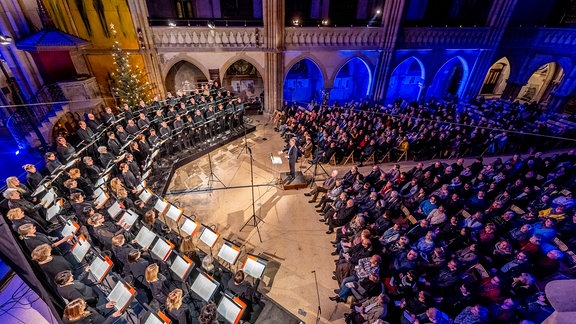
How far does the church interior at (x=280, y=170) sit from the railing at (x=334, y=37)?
4.2 inches

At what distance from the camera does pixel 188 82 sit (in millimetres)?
15758

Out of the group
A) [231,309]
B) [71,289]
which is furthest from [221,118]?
[231,309]

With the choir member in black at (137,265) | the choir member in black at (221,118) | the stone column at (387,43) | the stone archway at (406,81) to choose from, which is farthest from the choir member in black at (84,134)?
the stone archway at (406,81)

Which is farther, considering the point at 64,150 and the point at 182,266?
the point at 64,150

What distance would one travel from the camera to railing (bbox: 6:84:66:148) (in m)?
9.62

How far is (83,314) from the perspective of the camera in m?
3.90

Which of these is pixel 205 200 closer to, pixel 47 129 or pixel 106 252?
pixel 106 252

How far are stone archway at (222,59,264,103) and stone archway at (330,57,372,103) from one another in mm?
5846

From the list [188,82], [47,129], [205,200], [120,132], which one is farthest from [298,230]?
[188,82]

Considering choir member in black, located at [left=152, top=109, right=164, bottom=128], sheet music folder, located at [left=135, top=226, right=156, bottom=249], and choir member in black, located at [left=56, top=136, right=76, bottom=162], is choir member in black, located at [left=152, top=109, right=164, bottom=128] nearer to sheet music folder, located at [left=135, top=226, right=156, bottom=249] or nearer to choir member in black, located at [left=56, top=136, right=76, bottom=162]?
choir member in black, located at [left=56, top=136, right=76, bottom=162]

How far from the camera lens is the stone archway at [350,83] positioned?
63.8ft

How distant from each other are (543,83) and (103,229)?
28.8 meters

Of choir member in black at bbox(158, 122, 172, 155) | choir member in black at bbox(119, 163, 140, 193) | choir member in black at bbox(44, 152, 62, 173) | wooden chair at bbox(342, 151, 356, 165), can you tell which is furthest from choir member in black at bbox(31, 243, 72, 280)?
wooden chair at bbox(342, 151, 356, 165)

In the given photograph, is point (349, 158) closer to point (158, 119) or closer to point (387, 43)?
point (158, 119)
